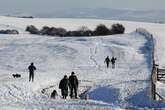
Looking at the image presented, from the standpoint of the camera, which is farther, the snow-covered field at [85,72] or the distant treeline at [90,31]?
the distant treeline at [90,31]

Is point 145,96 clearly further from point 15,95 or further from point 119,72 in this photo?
point 119,72

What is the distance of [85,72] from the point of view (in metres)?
43.2

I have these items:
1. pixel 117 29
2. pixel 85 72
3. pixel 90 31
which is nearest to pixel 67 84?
pixel 85 72

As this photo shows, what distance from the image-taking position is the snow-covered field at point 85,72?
22.4m

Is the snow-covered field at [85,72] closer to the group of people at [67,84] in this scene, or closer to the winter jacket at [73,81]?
the group of people at [67,84]

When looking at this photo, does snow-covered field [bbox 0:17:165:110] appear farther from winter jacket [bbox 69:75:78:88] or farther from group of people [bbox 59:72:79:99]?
winter jacket [bbox 69:75:78:88]

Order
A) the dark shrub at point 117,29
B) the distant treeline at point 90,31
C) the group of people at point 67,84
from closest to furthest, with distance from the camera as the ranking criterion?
the group of people at point 67,84 → the distant treeline at point 90,31 → the dark shrub at point 117,29

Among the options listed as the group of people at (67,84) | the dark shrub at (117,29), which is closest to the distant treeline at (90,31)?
the dark shrub at (117,29)

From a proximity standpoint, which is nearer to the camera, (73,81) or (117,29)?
(73,81)

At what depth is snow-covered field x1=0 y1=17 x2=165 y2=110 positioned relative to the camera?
73.4 feet

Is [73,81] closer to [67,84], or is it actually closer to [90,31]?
[67,84]

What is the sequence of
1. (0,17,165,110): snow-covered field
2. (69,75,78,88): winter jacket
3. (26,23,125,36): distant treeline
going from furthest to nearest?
(26,23,125,36): distant treeline → (69,75,78,88): winter jacket → (0,17,165,110): snow-covered field

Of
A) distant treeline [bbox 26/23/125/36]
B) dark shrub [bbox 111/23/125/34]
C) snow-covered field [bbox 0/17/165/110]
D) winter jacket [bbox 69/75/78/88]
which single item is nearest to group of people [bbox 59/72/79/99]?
winter jacket [bbox 69/75/78/88]

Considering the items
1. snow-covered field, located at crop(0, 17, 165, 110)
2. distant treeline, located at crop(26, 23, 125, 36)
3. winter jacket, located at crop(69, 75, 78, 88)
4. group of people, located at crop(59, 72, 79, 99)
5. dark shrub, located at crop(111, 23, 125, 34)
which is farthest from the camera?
dark shrub, located at crop(111, 23, 125, 34)
